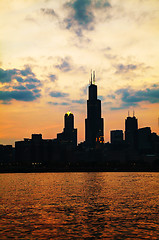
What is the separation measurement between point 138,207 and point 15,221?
3155cm

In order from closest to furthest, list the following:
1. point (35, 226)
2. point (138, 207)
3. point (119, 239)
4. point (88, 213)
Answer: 1. point (119, 239)
2. point (35, 226)
3. point (88, 213)
4. point (138, 207)

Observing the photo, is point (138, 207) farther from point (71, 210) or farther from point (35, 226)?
point (35, 226)

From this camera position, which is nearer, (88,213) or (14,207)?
(88,213)

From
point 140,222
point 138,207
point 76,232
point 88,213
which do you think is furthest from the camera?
point 138,207

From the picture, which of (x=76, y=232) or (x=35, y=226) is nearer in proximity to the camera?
(x=76, y=232)

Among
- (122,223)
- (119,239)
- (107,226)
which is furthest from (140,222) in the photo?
(119,239)

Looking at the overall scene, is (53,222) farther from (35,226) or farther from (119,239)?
(119,239)

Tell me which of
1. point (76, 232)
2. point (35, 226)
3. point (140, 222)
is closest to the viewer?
point (76, 232)

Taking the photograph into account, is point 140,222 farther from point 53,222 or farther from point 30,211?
point 30,211

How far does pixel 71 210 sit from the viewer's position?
70.8 m

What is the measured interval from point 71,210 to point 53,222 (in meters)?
14.8

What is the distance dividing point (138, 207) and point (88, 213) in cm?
1497

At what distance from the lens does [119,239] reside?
144 ft

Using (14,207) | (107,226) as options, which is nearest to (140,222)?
(107,226)
